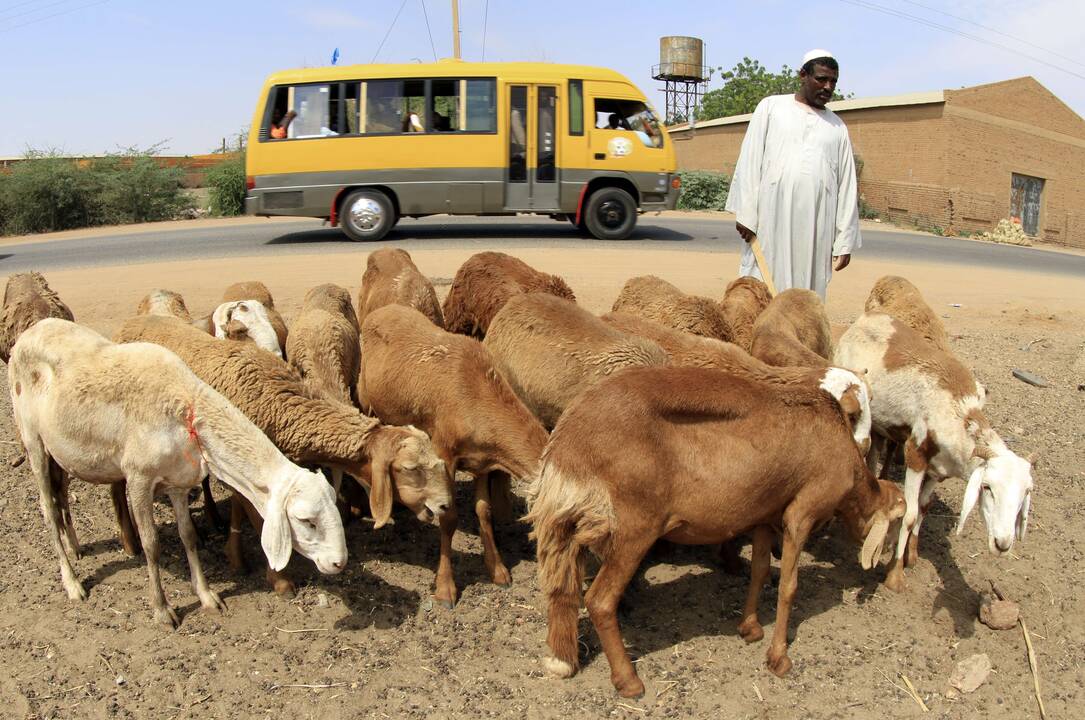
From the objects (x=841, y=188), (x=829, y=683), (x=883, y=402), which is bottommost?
(x=829, y=683)

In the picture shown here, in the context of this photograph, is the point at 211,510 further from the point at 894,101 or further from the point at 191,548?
the point at 894,101

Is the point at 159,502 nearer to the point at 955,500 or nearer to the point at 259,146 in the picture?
the point at 955,500

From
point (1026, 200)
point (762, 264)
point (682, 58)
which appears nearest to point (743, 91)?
point (682, 58)

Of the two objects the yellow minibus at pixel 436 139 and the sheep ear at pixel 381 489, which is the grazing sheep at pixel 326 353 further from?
the yellow minibus at pixel 436 139

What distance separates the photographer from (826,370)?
190 inches

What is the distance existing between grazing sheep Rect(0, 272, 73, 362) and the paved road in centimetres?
914

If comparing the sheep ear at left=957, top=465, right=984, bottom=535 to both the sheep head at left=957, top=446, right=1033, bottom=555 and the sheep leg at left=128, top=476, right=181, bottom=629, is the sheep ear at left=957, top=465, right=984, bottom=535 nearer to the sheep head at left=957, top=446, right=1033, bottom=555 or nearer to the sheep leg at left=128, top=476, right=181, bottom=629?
the sheep head at left=957, top=446, right=1033, bottom=555

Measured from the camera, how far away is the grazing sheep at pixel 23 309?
6957mm

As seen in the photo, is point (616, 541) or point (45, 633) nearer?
point (616, 541)

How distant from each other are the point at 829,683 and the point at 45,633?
4.05 meters

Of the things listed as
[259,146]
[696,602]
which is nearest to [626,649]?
[696,602]

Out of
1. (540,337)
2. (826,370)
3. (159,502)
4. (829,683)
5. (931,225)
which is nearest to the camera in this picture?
(829,683)

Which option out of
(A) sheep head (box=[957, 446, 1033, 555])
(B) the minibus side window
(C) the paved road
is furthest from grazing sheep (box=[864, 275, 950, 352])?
(B) the minibus side window

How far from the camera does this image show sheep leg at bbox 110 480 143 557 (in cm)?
537
